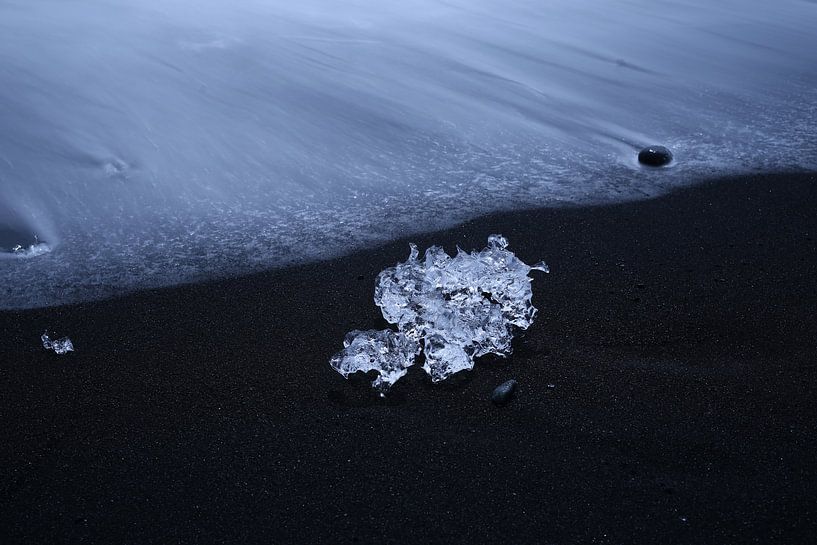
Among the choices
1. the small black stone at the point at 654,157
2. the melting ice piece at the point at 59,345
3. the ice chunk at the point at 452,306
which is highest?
the small black stone at the point at 654,157

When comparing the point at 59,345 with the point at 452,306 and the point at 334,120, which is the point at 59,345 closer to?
the point at 452,306

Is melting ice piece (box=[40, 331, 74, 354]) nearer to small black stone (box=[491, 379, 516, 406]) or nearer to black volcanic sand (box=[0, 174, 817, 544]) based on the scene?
black volcanic sand (box=[0, 174, 817, 544])

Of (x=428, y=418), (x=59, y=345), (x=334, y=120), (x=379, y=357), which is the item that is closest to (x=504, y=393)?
(x=428, y=418)

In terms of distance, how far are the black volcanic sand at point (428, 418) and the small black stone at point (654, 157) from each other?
3.25ft

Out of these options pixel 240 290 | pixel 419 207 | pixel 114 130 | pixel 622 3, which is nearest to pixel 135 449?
pixel 240 290

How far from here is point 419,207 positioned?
3.70 metres

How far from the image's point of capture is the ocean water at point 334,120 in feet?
11.6

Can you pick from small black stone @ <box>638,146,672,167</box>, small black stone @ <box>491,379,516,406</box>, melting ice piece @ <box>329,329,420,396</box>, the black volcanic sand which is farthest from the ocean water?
small black stone @ <box>491,379,516,406</box>

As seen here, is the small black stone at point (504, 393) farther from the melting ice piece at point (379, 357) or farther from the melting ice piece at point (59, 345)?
the melting ice piece at point (59, 345)

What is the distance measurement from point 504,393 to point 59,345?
5.59ft

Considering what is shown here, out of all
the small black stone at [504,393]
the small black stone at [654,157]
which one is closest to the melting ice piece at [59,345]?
the small black stone at [504,393]

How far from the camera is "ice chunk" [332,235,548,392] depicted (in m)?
2.52

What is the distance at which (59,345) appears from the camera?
267 cm

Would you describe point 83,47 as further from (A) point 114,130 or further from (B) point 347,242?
(B) point 347,242
